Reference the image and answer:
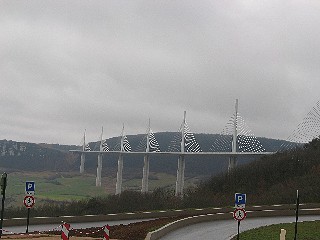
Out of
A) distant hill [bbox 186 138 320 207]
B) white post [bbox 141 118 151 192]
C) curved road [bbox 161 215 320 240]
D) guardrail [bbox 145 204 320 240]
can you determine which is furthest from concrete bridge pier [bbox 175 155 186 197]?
curved road [bbox 161 215 320 240]

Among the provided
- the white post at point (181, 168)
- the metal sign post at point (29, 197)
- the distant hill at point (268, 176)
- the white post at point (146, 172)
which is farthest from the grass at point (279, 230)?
the white post at point (146, 172)

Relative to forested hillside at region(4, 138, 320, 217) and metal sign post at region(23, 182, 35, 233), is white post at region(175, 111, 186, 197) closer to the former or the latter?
forested hillside at region(4, 138, 320, 217)

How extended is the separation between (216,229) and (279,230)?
4.29m

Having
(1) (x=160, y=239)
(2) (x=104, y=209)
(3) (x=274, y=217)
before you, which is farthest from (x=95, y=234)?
(2) (x=104, y=209)

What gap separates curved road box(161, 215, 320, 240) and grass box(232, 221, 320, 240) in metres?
1.19

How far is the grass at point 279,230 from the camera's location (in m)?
27.5

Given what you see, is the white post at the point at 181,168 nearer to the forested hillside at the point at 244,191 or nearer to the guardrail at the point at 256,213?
the forested hillside at the point at 244,191

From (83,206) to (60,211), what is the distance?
2.57 m

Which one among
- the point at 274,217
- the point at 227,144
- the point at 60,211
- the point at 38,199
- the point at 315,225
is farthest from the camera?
the point at 38,199

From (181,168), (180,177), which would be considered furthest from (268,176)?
(181,168)

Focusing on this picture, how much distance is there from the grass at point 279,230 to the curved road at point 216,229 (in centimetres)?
119

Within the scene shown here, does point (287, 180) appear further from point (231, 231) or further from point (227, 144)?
point (231, 231)

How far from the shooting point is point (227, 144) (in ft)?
404

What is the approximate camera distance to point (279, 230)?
98.6 ft
